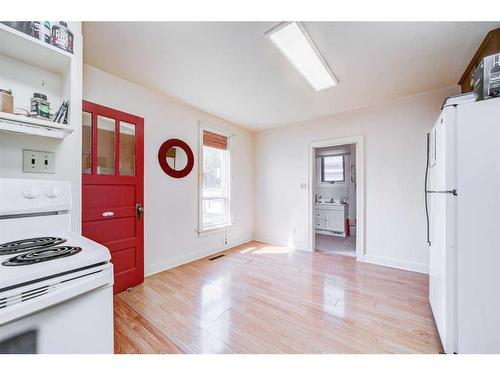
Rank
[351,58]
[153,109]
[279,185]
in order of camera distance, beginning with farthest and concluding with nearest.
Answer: [279,185] < [153,109] < [351,58]

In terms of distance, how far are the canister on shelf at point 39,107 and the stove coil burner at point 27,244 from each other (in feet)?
2.12

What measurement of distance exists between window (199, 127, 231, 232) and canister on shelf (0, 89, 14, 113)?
230 cm

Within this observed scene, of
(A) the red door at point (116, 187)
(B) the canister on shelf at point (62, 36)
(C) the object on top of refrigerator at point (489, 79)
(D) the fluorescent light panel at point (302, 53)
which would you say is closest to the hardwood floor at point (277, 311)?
(A) the red door at point (116, 187)

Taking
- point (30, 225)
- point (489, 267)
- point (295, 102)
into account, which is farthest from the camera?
point (295, 102)

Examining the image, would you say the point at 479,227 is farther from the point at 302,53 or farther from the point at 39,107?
the point at 39,107

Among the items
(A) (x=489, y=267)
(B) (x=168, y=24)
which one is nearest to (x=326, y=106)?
(B) (x=168, y=24)

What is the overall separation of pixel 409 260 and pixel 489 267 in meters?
1.91

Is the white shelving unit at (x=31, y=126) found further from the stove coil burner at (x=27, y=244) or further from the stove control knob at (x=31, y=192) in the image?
the stove coil burner at (x=27, y=244)

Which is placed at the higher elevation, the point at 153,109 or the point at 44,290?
the point at 153,109

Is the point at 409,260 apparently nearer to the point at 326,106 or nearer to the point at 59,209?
the point at 326,106

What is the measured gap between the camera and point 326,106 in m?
3.15

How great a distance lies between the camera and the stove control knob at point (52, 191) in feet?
3.76

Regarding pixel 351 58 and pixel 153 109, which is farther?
pixel 153 109
